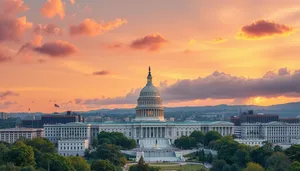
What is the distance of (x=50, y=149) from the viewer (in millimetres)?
122750

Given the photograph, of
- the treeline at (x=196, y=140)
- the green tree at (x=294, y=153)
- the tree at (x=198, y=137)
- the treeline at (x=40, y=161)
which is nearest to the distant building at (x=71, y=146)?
the treeline at (x=196, y=140)

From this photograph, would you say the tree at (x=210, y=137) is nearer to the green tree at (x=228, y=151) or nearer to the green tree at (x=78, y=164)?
the green tree at (x=228, y=151)

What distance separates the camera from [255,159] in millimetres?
109688

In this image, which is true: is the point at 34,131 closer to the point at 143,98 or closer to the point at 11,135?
the point at 11,135

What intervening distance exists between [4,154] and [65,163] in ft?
39.6

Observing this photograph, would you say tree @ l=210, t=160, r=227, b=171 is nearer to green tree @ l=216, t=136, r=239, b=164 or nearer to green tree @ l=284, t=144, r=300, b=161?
green tree @ l=284, t=144, r=300, b=161

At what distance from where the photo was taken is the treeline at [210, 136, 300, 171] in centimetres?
9219

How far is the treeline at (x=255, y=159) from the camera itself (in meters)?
92.2

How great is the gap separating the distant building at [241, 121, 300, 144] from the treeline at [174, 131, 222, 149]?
3071 centimetres

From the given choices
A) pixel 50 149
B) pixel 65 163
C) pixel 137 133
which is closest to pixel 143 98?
pixel 137 133

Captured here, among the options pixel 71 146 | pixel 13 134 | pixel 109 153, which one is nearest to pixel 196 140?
pixel 71 146

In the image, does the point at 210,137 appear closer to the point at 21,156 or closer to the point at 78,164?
the point at 78,164

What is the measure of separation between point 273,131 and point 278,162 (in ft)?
323

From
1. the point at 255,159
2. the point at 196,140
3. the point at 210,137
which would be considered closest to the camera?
the point at 255,159
